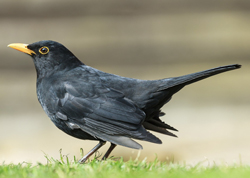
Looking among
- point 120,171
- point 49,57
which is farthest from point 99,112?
point 49,57

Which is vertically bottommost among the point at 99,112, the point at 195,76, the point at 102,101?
the point at 99,112

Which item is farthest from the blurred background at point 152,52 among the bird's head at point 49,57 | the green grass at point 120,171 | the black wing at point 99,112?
the green grass at point 120,171

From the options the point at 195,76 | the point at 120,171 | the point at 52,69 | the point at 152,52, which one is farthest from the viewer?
the point at 152,52

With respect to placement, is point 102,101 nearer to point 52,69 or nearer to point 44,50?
point 52,69

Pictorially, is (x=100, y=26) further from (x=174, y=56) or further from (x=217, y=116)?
(x=217, y=116)

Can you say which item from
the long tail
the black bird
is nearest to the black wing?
the black bird

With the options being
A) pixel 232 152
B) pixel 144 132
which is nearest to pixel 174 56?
pixel 232 152

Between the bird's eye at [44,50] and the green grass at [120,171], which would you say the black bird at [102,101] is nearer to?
the bird's eye at [44,50]
